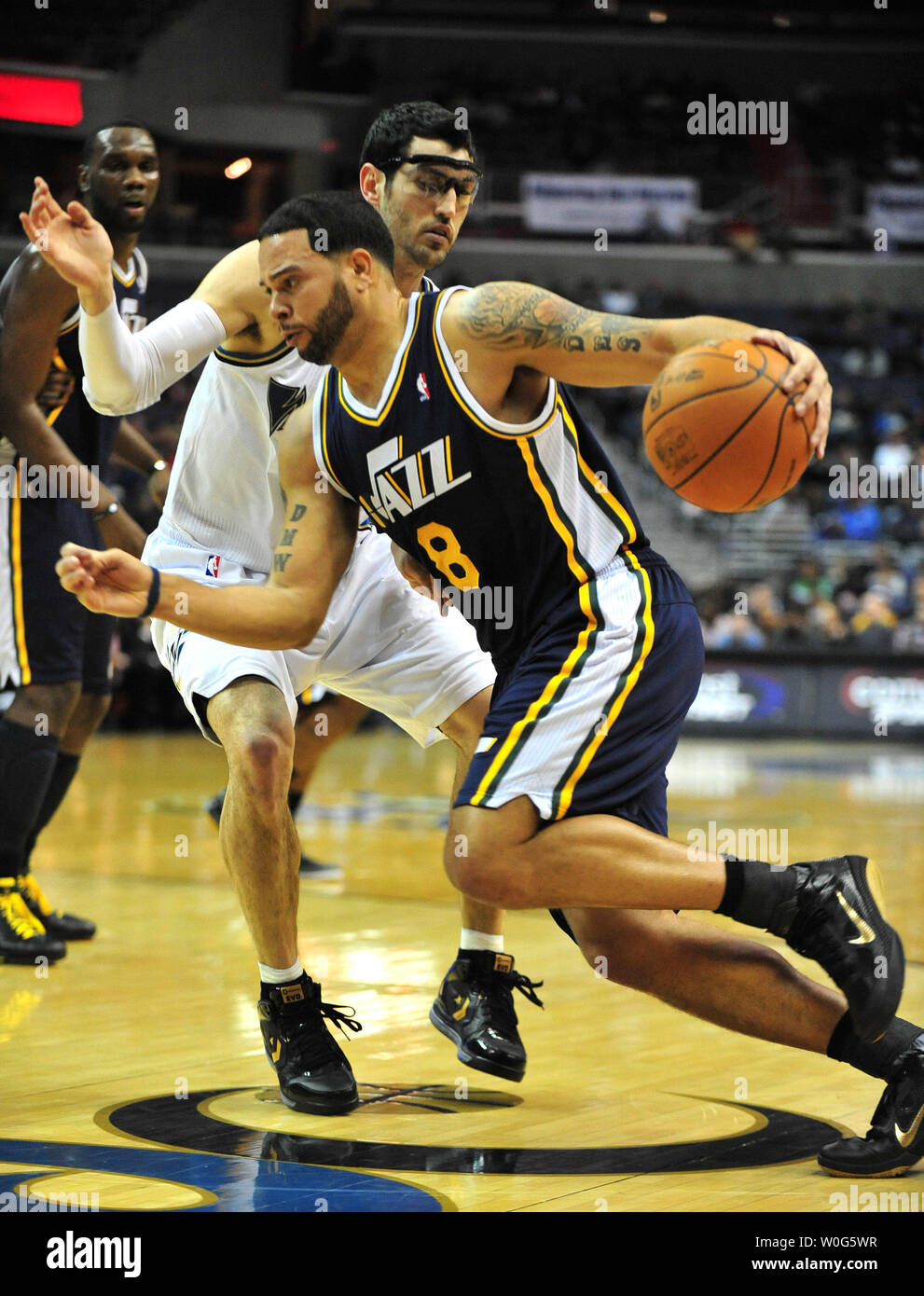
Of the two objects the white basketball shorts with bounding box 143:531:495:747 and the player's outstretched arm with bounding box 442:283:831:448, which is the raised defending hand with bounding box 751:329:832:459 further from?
the white basketball shorts with bounding box 143:531:495:747

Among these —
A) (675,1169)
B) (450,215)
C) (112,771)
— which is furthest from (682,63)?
(675,1169)

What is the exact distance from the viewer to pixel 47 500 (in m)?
5.12

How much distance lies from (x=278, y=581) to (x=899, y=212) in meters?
21.4

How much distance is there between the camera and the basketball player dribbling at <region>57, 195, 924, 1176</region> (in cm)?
293

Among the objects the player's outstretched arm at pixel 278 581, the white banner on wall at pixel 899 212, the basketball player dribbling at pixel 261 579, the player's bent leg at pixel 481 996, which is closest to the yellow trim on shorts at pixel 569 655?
the player's outstretched arm at pixel 278 581

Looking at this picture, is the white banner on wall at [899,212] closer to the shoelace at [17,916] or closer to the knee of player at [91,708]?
the knee of player at [91,708]

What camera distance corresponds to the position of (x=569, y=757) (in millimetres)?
3070

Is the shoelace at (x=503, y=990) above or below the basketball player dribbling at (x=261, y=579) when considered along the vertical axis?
below

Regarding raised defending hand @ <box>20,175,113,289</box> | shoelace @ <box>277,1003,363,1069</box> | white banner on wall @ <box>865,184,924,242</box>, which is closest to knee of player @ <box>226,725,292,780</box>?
shoelace @ <box>277,1003,363,1069</box>

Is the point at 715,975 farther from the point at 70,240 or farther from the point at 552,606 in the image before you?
the point at 70,240

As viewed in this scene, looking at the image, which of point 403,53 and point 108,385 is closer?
point 108,385

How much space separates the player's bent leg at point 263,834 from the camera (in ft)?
11.7

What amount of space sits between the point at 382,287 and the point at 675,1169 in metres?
1.90

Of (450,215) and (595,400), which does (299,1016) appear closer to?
(450,215)
